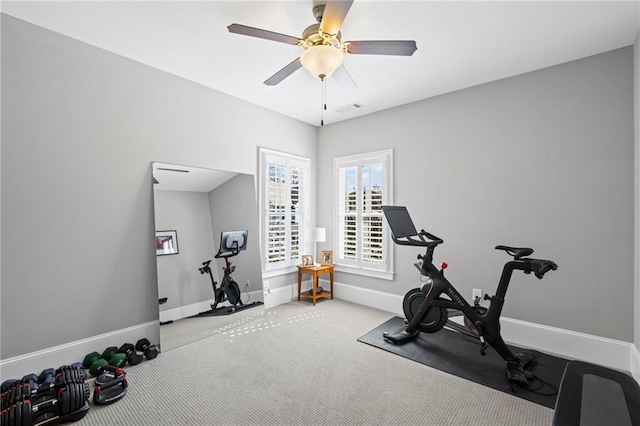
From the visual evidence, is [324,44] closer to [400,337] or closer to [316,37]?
[316,37]

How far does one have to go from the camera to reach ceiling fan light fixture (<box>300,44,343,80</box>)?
2.12 meters

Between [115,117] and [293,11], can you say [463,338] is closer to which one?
[293,11]

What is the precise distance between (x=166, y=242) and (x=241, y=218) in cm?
98

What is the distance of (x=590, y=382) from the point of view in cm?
108

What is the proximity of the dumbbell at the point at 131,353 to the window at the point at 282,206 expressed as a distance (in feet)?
5.91

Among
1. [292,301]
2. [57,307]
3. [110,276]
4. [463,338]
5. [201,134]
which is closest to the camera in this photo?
[57,307]

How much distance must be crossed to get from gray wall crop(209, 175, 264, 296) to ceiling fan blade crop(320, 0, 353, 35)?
2294 millimetres

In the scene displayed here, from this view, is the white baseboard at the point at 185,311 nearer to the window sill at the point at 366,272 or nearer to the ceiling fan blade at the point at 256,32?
the window sill at the point at 366,272

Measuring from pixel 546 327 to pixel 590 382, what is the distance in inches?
91.2

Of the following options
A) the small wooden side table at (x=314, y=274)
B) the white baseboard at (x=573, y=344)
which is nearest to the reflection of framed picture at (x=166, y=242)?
the small wooden side table at (x=314, y=274)

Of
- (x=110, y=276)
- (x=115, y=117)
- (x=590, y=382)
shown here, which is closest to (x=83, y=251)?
(x=110, y=276)

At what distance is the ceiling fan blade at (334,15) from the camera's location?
5.65ft

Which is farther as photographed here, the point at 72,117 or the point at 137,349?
the point at 137,349

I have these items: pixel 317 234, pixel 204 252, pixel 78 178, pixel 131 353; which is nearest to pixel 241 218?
pixel 204 252
